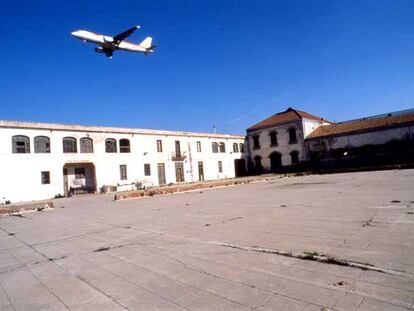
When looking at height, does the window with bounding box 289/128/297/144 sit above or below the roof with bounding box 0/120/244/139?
below

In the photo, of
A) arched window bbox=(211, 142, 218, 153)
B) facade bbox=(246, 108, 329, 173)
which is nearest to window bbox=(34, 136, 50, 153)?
arched window bbox=(211, 142, 218, 153)

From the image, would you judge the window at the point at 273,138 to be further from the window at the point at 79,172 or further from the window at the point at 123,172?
the window at the point at 79,172

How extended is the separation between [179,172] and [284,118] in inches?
540

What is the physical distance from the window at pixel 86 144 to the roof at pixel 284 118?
791 inches

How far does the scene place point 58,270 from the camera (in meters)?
4.86

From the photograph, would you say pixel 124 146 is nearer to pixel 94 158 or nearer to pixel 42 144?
pixel 94 158

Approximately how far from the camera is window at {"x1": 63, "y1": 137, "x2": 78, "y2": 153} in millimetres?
25984

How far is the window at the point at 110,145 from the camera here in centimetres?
2857

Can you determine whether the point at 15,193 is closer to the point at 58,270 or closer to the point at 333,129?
the point at 58,270

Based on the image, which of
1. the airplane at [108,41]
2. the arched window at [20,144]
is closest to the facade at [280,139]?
the airplane at [108,41]

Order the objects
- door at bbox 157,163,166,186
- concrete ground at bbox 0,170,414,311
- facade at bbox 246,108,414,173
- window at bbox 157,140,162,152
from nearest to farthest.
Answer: concrete ground at bbox 0,170,414,311 < facade at bbox 246,108,414,173 < door at bbox 157,163,166,186 < window at bbox 157,140,162,152

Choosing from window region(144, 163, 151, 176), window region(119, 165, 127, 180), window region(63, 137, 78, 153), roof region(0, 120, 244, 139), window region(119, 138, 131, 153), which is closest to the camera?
roof region(0, 120, 244, 139)

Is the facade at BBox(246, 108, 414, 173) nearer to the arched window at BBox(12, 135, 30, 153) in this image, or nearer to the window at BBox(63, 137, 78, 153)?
the window at BBox(63, 137, 78, 153)

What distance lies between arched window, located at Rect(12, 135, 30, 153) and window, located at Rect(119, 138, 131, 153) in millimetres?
7848
